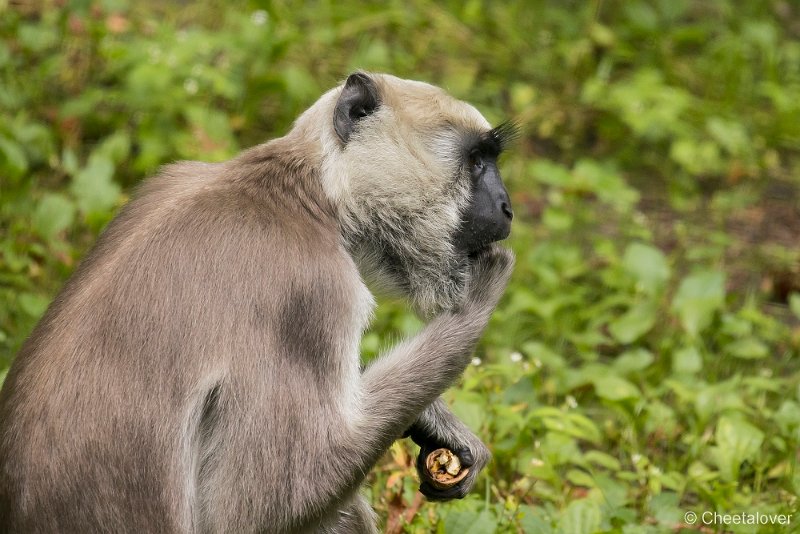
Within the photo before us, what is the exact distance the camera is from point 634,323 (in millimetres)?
5793

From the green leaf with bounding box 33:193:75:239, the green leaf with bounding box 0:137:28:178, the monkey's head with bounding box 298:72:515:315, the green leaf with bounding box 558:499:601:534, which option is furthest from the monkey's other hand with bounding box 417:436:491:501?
the green leaf with bounding box 0:137:28:178

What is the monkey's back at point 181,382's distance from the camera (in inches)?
118

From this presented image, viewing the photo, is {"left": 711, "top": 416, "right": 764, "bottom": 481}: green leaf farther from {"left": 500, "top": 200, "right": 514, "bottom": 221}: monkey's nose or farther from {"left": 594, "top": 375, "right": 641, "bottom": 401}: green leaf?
{"left": 500, "top": 200, "right": 514, "bottom": 221}: monkey's nose

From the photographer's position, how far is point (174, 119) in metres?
A: 6.92

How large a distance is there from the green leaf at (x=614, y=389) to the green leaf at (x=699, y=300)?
88 centimetres

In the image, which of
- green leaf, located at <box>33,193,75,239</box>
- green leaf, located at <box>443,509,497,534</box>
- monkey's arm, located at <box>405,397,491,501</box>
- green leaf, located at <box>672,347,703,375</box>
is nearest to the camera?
green leaf, located at <box>443,509,497,534</box>

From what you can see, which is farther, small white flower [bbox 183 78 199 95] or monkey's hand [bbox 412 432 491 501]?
small white flower [bbox 183 78 199 95]

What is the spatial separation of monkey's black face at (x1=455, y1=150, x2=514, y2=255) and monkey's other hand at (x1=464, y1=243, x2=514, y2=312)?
4 cm

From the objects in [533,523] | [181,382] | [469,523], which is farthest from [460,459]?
[181,382]

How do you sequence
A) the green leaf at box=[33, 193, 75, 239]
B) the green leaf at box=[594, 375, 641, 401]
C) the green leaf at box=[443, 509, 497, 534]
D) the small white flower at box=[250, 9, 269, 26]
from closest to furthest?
1. the green leaf at box=[443, 509, 497, 534]
2. the green leaf at box=[594, 375, 641, 401]
3. the green leaf at box=[33, 193, 75, 239]
4. the small white flower at box=[250, 9, 269, 26]

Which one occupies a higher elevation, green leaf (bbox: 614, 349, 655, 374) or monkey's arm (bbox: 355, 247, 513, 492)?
monkey's arm (bbox: 355, 247, 513, 492)

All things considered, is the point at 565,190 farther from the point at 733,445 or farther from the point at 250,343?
the point at 250,343

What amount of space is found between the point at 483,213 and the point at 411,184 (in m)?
0.25

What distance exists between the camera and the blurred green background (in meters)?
4.53
